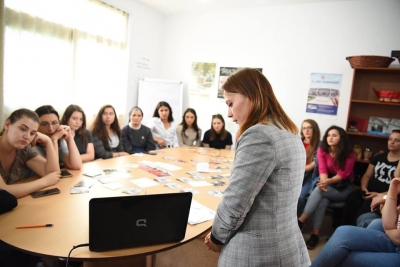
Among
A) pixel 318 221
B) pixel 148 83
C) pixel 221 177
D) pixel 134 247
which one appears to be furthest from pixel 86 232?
pixel 148 83

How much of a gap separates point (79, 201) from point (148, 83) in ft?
11.3

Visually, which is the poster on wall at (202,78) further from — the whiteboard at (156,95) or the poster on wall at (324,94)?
the poster on wall at (324,94)

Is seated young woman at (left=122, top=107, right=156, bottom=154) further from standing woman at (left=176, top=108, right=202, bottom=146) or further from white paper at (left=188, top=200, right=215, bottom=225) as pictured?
white paper at (left=188, top=200, right=215, bottom=225)

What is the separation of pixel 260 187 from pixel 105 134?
2.46 m

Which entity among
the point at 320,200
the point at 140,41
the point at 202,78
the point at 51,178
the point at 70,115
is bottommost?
the point at 320,200

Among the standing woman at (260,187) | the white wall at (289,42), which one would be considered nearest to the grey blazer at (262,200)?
the standing woman at (260,187)

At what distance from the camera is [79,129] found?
2562 mm

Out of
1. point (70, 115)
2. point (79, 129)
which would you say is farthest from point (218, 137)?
point (70, 115)

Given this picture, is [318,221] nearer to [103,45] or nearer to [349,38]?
[349,38]

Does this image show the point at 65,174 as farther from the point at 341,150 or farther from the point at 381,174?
the point at 381,174

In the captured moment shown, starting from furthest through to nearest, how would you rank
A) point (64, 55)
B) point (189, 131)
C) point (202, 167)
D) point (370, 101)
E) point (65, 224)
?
point (189, 131) < point (64, 55) < point (370, 101) < point (202, 167) < point (65, 224)

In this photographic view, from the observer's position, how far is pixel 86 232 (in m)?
1.12

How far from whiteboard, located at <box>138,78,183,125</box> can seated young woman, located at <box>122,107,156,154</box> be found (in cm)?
107

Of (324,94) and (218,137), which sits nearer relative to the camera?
(324,94)
